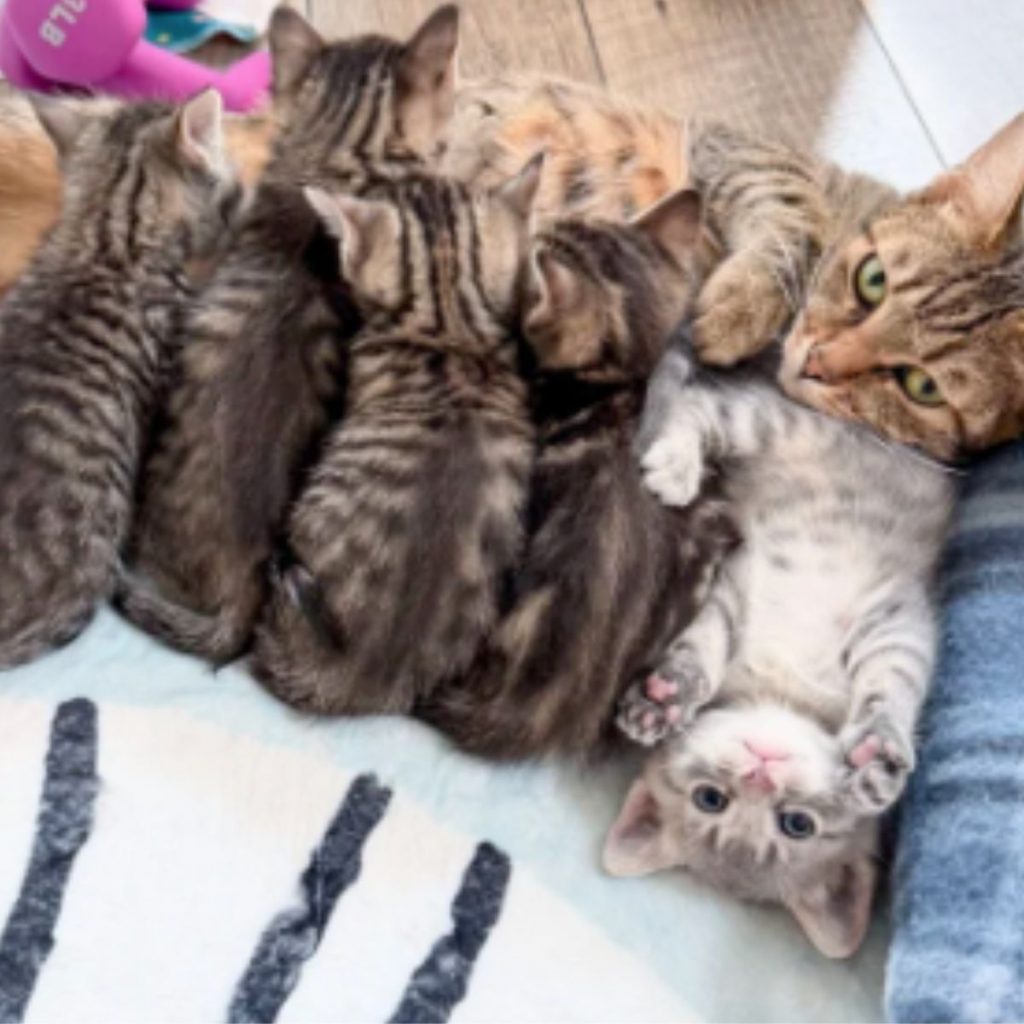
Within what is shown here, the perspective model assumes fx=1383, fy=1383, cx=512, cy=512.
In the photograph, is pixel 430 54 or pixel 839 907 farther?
pixel 430 54

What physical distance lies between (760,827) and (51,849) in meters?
0.67

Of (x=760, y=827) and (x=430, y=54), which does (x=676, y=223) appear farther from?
(x=760, y=827)

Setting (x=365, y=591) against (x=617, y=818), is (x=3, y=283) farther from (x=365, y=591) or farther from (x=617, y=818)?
(x=617, y=818)

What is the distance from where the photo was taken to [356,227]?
138 centimetres

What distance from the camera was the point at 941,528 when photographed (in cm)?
147

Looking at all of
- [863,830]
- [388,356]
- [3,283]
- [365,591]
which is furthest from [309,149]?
[863,830]

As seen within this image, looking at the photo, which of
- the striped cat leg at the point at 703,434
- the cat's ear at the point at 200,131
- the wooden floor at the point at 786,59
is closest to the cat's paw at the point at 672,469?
the striped cat leg at the point at 703,434

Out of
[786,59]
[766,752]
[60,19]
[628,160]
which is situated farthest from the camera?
[786,59]

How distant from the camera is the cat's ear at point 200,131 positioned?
1.47 m

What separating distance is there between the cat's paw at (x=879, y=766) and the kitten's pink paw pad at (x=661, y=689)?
0.18 meters

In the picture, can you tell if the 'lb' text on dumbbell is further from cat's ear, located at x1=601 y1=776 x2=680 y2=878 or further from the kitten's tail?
cat's ear, located at x1=601 y1=776 x2=680 y2=878

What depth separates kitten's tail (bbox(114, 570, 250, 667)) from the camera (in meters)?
1.37

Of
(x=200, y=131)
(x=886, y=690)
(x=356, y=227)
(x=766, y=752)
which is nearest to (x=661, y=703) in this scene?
(x=766, y=752)

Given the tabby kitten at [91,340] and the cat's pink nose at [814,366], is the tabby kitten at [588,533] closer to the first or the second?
the cat's pink nose at [814,366]
